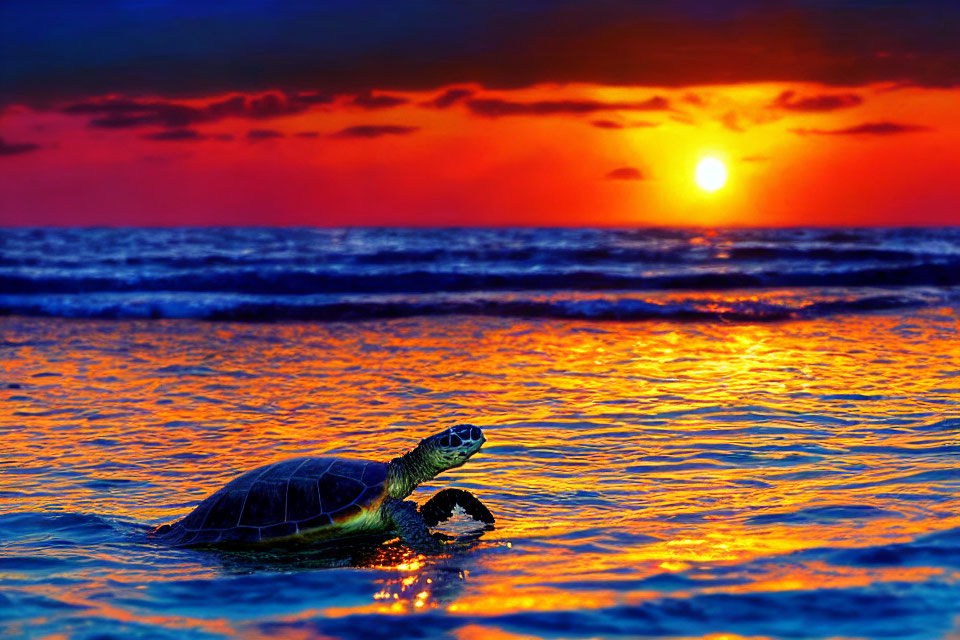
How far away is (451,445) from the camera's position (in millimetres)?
5926

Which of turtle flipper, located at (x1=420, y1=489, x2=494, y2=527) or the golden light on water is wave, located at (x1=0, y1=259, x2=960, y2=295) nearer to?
the golden light on water

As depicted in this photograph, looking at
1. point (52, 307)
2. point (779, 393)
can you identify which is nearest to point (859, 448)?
point (779, 393)

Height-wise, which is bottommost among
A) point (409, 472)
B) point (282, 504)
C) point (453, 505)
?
point (282, 504)

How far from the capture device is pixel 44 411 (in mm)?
9359

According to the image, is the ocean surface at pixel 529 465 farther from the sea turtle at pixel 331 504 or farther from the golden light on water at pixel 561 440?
the sea turtle at pixel 331 504

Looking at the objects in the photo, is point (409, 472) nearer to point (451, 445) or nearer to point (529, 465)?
point (451, 445)

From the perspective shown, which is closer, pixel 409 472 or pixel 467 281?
pixel 409 472

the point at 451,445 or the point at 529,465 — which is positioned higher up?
the point at 529,465

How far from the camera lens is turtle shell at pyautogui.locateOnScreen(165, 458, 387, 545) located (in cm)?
553

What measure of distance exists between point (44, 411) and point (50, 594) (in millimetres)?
5329

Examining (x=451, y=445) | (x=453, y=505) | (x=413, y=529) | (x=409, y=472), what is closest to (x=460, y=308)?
(x=409, y=472)

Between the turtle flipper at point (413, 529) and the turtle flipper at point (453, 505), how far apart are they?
0.11 metres

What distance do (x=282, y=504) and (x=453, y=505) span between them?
3.48 feet

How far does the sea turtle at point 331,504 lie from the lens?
18.1ft
